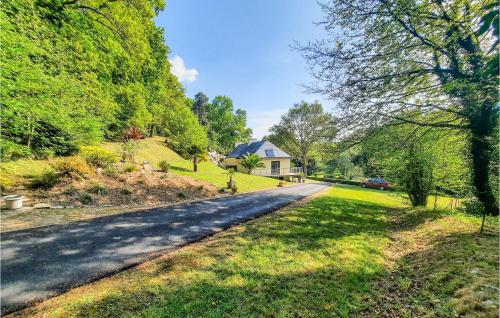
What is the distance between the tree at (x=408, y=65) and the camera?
15.7 feet

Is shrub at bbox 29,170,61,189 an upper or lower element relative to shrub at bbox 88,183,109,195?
upper

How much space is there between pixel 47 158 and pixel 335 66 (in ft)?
47.0

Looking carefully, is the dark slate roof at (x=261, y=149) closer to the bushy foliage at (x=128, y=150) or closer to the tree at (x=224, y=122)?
the tree at (x=224, y=122)

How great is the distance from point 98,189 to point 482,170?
1456cm

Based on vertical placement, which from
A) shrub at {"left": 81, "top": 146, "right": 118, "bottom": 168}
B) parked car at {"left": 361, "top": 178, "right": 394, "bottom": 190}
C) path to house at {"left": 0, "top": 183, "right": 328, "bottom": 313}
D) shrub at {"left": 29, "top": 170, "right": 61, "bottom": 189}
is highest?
shrub at {"left": 81, "top": 146, "right": 118, "bottom": 168}

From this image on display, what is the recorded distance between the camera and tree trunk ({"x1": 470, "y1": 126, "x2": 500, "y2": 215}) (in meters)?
6.03

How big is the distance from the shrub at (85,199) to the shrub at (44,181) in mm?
1399

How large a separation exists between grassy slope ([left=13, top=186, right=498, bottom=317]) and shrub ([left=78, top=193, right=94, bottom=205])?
6153 millimetres

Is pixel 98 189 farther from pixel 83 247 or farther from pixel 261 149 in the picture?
pixel 261 149

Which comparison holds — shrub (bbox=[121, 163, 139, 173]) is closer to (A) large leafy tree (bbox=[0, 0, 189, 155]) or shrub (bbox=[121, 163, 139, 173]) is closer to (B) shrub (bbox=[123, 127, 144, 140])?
(A) large leafy tree (bbox=[0, 0, 189, 155])

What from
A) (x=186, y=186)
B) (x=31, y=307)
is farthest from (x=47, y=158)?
(x=31, y=307)

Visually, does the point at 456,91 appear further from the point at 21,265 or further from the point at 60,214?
the point at 60,214

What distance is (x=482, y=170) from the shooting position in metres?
6.35

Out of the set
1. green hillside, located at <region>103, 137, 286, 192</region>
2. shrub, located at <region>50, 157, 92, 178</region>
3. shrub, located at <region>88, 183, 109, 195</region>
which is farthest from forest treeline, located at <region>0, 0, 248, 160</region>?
green hillside, located at <region>103, 137, 286, 192</region>
